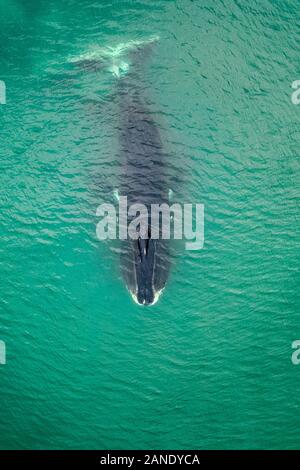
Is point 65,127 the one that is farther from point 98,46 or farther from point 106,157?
point 98,46

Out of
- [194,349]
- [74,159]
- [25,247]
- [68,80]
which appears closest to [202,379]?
[194,349]

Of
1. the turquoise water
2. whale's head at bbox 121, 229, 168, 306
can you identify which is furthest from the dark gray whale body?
the turquoise water

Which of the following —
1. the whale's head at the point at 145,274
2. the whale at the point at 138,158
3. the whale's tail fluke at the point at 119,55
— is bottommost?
the whale's head at the point at 145,274

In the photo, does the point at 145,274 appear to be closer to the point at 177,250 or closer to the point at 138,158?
the point at 177,250

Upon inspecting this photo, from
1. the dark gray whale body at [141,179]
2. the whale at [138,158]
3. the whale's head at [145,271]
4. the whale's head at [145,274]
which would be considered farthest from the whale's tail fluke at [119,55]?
the whale's head at [145,274]

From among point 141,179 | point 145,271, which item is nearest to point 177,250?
point 145,271

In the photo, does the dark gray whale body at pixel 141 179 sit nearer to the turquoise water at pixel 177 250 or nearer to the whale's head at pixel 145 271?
the whale's head at pixel 145 271
